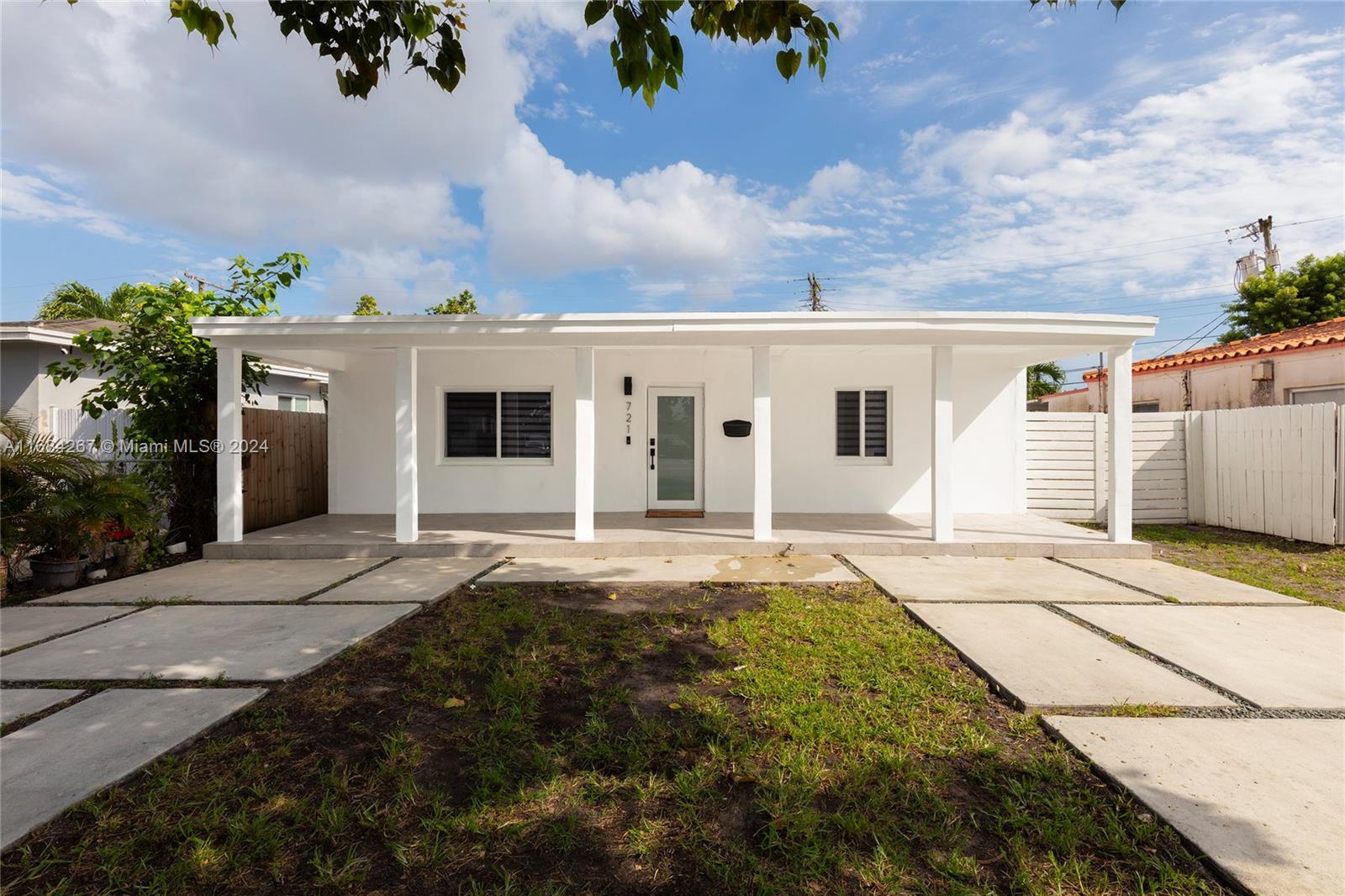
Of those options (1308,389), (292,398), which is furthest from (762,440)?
(292,398)

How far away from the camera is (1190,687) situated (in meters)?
3.38

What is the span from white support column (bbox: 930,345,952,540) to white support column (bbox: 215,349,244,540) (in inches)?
342

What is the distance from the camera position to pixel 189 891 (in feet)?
6.02

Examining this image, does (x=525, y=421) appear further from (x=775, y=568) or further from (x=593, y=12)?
(x=593, y=12)

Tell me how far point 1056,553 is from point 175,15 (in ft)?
30.2

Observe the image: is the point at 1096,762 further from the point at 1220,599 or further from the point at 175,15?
the point at 175,15

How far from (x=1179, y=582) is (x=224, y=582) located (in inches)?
387

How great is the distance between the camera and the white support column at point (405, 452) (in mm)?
7160

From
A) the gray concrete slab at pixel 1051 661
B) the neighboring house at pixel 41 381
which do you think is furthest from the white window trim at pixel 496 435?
the gray concrete slab at pixel 1051 661

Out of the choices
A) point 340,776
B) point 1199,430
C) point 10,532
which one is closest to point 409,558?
point 10,532

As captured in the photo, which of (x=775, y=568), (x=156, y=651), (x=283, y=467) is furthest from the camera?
(x=283, y=467)

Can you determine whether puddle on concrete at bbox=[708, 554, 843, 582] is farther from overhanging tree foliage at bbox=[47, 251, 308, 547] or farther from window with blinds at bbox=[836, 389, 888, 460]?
overhanging tree foliage at bbox=[47, 251, 308, 547]

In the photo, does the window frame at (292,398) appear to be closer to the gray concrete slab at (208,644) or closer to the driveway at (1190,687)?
the gray concrete slab at (208,644)

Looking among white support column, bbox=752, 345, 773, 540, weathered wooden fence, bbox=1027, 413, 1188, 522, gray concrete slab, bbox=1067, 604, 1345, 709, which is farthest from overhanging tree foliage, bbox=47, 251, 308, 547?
weathered wooden fence, bbox=1027, 413, 1188, 522
